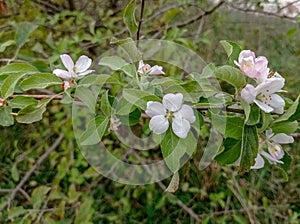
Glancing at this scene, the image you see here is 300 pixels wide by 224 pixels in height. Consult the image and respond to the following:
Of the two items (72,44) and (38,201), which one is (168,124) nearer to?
(38,201)

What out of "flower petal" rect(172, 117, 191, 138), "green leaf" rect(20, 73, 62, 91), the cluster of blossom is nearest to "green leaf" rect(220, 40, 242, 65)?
the cluster of blossom

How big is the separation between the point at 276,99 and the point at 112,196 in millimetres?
1654

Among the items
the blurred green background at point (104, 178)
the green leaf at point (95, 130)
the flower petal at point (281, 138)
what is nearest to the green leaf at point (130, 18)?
the green leaf at point (95, 130)

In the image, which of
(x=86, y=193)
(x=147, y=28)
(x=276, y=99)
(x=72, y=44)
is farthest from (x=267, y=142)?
(x=147, y=28)

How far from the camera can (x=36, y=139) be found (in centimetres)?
214

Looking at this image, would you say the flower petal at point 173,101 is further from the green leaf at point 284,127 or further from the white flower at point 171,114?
the green leaf at point 284,127

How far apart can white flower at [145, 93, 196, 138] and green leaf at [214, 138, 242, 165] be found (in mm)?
58

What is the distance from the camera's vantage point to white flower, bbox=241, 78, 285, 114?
0.57 m

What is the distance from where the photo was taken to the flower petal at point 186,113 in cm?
61

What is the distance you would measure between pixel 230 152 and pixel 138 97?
0.48 feet

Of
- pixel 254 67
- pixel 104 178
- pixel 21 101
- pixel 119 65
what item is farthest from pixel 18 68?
pixel 104 178

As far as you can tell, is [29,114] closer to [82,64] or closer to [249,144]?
[82,64]

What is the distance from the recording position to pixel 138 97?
597 millimetres

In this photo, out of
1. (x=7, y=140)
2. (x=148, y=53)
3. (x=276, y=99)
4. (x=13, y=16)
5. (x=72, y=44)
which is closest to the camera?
(x=276, y=99)
